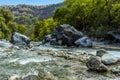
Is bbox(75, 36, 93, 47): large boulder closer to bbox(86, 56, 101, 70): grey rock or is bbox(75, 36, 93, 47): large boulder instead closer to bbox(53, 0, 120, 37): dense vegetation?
bbox(53, 0, 120, 37): dense vegetation

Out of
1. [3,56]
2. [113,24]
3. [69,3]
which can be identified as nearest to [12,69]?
[3,56]

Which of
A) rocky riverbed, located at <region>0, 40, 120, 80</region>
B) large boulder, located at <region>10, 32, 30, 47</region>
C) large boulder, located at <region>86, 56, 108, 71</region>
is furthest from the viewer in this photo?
large boulder, located at <region>10, 32, 30, 47</region>

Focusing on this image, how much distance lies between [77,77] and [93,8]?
51.7 metres

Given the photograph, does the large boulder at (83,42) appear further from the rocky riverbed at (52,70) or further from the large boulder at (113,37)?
the rocky riverbed at (52,70)

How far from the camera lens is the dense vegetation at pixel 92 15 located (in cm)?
6222

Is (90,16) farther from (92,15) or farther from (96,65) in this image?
(96,65)

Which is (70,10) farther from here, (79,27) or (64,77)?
(64,77)

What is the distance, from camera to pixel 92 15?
71062 mm

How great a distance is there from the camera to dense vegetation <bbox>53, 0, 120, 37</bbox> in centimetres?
6222

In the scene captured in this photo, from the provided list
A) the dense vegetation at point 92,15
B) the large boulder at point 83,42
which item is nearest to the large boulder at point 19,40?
the large boulder at point 83,42

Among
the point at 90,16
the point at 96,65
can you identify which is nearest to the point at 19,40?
the point at 90,16

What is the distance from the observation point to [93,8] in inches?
2744

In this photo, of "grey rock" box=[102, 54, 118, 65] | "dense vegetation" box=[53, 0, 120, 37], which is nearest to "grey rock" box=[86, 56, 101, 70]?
"grey rock" box=[102, 54, 118, 65]

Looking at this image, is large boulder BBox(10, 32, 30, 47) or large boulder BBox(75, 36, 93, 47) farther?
large boulder BBox(10, 32, 30, 47)
